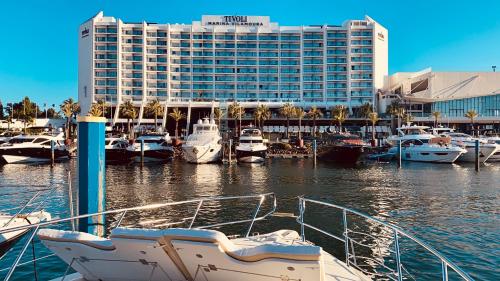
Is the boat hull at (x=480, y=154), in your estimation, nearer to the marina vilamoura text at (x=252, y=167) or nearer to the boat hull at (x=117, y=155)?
the marina vilamoura text at (x=252, y=167)

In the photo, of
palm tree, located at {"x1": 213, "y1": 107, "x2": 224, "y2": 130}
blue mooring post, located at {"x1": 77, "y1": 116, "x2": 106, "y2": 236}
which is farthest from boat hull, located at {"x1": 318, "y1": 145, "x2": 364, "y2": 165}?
palm tree, located at {"x1": 213, "y1": 107, "x2": 224, "y2": 130}

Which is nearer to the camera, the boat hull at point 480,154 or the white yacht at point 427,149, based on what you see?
the white yacht at point 427,149

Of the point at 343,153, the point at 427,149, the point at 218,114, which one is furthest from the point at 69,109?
the point at 427,149

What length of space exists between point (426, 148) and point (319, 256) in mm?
58301

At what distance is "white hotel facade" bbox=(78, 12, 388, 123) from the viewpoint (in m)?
121

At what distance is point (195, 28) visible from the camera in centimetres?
12275

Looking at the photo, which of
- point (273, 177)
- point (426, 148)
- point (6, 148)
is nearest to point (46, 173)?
point (6, 148)

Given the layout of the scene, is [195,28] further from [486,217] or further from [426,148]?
[486,217]

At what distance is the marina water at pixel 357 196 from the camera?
43.8 ft

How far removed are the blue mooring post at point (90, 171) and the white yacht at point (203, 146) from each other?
143 feet

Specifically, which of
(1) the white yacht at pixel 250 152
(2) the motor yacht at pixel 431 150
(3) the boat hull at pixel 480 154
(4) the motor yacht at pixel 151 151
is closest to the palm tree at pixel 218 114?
(4) the motor yacht at pixel 151 151

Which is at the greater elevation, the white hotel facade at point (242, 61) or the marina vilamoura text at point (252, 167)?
the white hotel facade at point (242, 61)

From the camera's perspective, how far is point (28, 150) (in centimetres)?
5084

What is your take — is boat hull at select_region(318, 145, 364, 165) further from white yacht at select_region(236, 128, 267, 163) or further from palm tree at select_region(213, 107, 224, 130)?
palm tree at select_region(213, 107, 224, 130)
